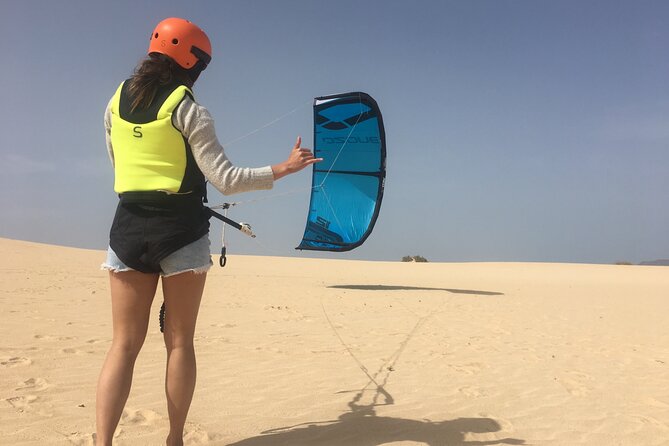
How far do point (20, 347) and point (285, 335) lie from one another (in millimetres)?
2950

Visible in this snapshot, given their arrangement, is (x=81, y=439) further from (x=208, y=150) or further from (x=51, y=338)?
(x=51, y=338)

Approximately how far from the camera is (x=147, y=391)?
4.06 metres

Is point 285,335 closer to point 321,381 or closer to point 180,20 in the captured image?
point 321,381

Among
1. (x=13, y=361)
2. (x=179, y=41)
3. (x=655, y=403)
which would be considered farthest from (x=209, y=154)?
(x=655, y=403)

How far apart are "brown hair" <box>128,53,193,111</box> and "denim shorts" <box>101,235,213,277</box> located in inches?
25.4

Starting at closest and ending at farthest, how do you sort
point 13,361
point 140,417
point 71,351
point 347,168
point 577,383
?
1. point 140,417
2. point 13,361
3. point 577,383
4. point 71,351
5. point 347,168

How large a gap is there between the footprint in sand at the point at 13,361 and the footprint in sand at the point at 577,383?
470 centimetres

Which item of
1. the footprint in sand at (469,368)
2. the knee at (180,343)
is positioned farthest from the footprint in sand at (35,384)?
the footprint in sand at (469,368)

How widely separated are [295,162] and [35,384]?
297 cm

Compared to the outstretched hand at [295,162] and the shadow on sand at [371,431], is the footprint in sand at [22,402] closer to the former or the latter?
the shadow on sand at [371,431]

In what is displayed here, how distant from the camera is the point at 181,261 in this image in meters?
2.36

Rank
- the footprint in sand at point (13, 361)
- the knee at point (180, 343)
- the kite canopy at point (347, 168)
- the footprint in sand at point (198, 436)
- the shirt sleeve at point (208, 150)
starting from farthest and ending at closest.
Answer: the kite canopy at point (347, 168) < the footprint in sand at point (13, 361) < the footprint in sand at point (198, 436) < the knee at point (180, 343) < the shirt sleeve at point (208, 150)

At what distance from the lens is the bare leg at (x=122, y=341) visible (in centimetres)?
238

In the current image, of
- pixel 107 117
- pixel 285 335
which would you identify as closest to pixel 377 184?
pixel 285 335
